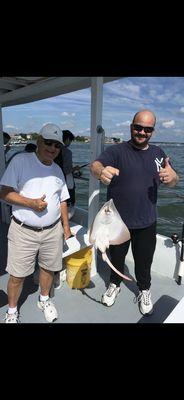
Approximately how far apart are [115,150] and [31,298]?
1705 millimetres

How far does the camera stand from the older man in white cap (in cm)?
200

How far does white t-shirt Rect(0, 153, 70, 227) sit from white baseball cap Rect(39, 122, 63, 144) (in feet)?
0.60

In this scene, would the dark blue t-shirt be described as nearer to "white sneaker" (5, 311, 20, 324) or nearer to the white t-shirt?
the white t-shirt

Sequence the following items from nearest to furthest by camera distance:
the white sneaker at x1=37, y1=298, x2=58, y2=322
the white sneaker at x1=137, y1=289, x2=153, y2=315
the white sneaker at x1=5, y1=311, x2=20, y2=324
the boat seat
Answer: the white sneaker at x1=5, y1=311, x2=20, y2=324
the white sneaker at x1=37, y1=298, x2=58, y2=322
the white sneaker at x1=137, y1=289, x2=153, y2=315
the boat seat

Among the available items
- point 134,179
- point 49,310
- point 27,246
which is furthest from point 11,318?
point 134,179

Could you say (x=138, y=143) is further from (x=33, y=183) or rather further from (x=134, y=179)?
(x=33, y=183)

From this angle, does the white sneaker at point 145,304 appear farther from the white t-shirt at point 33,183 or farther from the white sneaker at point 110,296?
the white t-shirt at point 33,183

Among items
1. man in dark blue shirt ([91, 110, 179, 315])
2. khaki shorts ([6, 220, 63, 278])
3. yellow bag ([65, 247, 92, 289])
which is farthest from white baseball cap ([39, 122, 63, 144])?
yellow bag ([65, 247, 92, 289])

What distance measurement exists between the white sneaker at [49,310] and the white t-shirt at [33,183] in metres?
0.89

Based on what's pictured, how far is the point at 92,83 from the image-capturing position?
8.91 ft

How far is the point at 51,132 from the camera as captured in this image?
1.98m

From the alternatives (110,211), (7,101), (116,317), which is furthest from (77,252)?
(7,101)

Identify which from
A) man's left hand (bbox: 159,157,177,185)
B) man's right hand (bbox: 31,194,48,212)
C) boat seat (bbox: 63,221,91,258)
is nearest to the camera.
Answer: man's right hand (bbox: 31,194,48,212)
